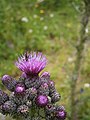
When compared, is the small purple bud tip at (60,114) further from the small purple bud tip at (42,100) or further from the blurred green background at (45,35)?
the blurred green background at (45,35)

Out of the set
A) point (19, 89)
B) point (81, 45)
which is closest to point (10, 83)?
point (19, 89)

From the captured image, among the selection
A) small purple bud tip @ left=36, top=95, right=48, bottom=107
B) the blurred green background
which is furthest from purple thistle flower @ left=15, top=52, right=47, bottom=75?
the blurred green background

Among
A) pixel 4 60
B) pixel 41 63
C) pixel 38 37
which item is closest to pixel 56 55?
pixel 38 37

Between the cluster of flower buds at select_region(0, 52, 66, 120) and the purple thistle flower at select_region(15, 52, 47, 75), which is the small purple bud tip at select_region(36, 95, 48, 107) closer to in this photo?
the cluster of flower buds at select_region(0, 52, 66, 120)

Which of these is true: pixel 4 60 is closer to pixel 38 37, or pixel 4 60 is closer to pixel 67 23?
pixel 38 37

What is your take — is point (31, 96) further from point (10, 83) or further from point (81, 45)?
point (81, 45)
